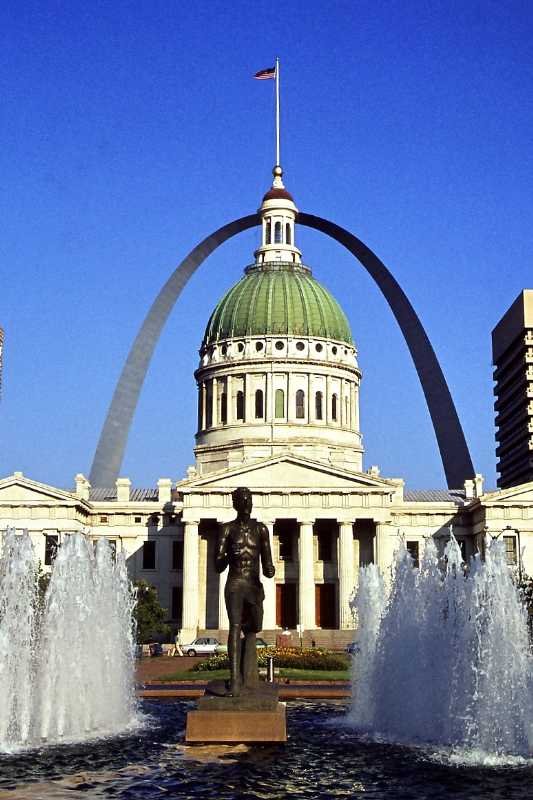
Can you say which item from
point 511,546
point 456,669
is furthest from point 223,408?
point 456,669

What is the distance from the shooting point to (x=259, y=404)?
331 ft

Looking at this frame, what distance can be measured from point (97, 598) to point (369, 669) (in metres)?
7.63

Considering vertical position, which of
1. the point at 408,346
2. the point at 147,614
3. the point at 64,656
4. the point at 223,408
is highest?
the point at 408,346

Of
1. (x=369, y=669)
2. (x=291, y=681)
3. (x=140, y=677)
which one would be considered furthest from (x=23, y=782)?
(x=140, y=677)

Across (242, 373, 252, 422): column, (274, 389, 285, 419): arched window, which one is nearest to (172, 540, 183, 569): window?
(242, 373, 252, 422): column

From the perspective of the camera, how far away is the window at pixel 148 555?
88562mm

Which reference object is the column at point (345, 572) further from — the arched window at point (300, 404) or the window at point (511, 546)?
the arched window at point (300, 404)

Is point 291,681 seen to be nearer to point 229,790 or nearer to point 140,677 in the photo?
point 140,677

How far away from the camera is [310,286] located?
352 feet

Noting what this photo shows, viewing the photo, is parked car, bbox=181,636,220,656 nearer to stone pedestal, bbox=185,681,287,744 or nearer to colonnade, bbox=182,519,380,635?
colonnade, bbox=182,519,380,635

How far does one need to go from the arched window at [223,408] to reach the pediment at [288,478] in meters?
20.3

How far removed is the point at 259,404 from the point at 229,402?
9.97ft

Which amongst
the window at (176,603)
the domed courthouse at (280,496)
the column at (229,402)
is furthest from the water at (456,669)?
the column at (229,402)

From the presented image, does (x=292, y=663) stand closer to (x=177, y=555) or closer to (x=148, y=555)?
(x=177, y=555)
